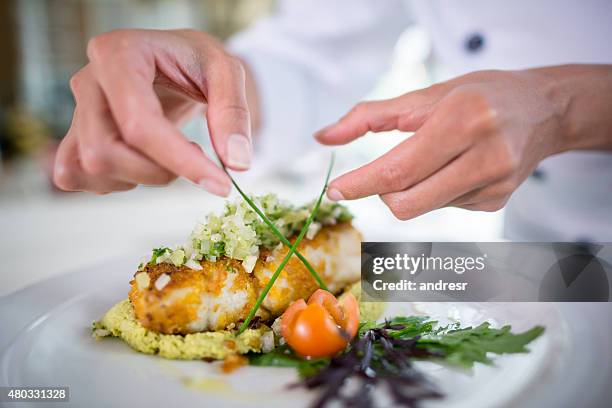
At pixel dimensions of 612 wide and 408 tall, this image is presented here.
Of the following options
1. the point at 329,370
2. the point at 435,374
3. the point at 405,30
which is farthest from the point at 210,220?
the point at 405,30

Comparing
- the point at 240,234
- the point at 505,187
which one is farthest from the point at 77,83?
the point at 505,187

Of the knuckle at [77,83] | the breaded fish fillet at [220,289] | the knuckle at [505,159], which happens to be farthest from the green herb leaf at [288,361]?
the knuckle at [77,83]

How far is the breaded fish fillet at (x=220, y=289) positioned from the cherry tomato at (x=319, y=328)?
138 millimetres

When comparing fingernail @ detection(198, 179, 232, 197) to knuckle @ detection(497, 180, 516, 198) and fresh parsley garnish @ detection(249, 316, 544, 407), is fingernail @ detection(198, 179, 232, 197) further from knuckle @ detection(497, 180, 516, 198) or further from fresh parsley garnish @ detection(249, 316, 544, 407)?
knuckle @ detection(497, 180, 516, 198)

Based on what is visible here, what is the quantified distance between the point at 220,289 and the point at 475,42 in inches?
47.5

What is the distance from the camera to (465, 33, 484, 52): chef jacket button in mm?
1661

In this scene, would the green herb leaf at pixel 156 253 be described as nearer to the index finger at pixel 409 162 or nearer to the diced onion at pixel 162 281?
the diced onion at pixel 162 281

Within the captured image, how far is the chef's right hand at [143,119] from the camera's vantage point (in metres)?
0.84

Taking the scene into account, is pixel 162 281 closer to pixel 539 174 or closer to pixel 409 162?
pixel 409 162

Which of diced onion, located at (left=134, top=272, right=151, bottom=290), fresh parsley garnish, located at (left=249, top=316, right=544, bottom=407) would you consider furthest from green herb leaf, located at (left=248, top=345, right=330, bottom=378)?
diced onion, located at (left=134, top=272, right=151, bottom=290)

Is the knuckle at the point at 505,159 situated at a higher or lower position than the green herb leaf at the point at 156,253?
higher

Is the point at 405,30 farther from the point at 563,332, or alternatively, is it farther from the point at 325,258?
the point at 563,332

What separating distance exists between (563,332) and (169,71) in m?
0.94

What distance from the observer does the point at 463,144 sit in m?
0.91
